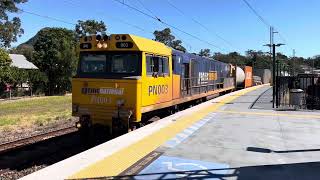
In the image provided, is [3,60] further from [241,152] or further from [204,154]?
[241,152]

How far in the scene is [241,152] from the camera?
9.90m

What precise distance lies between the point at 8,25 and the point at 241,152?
164ft

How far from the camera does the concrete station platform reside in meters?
7.97

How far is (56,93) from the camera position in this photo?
5134 centimetres

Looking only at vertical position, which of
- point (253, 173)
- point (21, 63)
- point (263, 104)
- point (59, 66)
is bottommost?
point (253, 173)

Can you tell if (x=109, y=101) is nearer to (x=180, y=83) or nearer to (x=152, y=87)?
(x=152, y=87)

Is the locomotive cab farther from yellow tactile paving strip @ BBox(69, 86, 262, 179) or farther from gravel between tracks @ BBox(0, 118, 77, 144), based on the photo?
gravel between tracks @ BBox(0, 118, 77, 144)

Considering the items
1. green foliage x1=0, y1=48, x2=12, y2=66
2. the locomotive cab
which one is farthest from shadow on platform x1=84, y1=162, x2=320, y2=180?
green foliage x1=0, y1=48, x2=12, y2=66

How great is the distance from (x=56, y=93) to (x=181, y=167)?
44.7 metres

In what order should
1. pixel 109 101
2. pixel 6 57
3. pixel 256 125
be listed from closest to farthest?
pixel 109 101 → pixel 256 125 → pixel 6 57

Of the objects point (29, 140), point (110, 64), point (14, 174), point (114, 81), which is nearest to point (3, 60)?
point (29, 140)

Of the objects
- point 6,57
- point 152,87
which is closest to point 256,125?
point 152,87

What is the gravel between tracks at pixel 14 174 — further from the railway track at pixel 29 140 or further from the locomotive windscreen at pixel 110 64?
the locomotive windscreen at pixel 110 64

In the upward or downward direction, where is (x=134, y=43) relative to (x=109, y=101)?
upward
